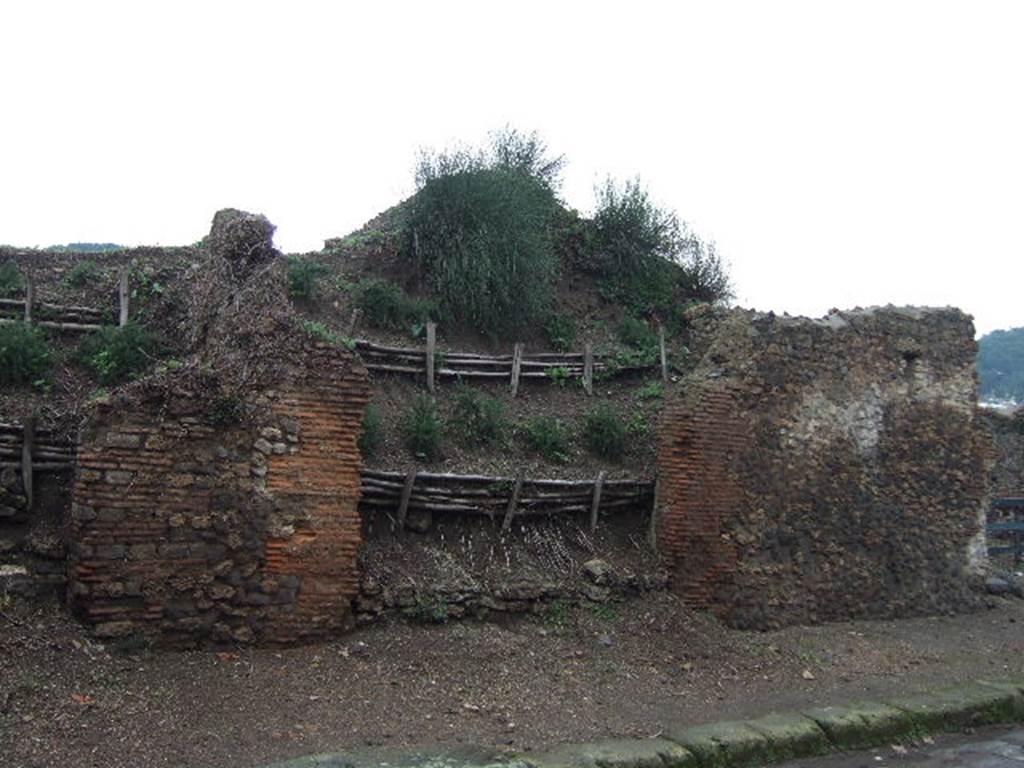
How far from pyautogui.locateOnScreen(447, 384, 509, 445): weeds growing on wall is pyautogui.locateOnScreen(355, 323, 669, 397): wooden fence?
0.64 m

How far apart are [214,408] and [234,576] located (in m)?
1.15

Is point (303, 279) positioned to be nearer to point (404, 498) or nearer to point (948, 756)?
point (404, 498)

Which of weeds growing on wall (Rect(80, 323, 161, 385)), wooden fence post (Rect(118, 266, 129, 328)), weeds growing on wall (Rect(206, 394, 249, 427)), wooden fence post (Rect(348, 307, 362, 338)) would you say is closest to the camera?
weeds growing on wall (Rect(206, 394, 249, 427))

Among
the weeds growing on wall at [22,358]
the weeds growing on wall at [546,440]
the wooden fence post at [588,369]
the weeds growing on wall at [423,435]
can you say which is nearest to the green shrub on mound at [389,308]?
the wooden fence post at [588,369]

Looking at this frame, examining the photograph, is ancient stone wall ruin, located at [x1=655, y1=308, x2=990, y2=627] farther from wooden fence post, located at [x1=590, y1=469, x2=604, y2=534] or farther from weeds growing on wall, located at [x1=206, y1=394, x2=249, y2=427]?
weeds growing on wall, located at [x1=206, y1=394, x2=249, y2=427]

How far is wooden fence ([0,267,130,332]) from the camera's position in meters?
9.71

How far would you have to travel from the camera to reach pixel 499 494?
8.60m

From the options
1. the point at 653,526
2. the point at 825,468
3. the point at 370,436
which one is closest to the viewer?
the point at 370,436

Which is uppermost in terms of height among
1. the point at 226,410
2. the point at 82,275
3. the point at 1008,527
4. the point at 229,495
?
the point at 82,275

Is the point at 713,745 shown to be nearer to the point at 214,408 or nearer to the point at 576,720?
the point at 576,720

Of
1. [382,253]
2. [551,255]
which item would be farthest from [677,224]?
[382,253]

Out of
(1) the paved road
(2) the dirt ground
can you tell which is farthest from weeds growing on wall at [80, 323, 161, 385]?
(1) the paved road

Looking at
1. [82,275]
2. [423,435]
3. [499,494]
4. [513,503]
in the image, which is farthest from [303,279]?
[513,503]

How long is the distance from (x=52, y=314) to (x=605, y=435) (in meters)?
5.87
